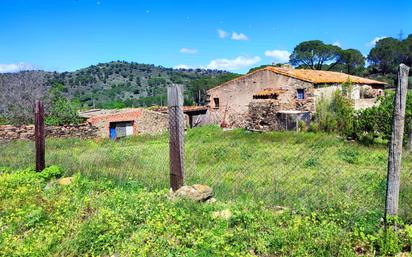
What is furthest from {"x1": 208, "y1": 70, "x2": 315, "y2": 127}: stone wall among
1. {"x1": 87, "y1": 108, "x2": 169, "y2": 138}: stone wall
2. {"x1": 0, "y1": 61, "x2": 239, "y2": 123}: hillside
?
{"x1": 0, "y1": 61, "x2": 239, "y2": 123}: hillside

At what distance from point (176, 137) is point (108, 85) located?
7853 centimetres

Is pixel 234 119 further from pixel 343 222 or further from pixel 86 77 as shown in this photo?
pixel 86 77

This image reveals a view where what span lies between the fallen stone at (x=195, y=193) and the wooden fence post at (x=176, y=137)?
0.22m

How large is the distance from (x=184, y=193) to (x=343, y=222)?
7.36 feet

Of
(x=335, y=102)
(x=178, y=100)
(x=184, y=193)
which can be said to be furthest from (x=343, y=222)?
(x=335, y=102)

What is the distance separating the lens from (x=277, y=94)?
25.1 metres

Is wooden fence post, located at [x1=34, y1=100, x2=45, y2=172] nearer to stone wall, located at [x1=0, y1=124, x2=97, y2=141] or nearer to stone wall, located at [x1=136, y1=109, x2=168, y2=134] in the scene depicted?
stone wall, located at [x1=0, y1=124, x2=97, y2=141]

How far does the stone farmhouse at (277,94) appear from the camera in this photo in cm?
2297

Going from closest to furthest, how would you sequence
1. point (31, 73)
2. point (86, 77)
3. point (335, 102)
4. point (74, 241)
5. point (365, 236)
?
1. point (365, 236)
2. point (74, 241)
3. point (335, 102)
4. point (31, 73)
5. point (86, 77)

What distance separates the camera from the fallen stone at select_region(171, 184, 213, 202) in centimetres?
532

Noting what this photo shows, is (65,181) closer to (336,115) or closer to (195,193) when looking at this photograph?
(195,193)

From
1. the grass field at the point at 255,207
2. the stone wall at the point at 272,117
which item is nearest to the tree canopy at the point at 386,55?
the stone wall at the point at 272,117

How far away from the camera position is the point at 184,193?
537cm

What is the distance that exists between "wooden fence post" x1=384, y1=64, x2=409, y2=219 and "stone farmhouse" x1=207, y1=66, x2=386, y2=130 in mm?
17501
